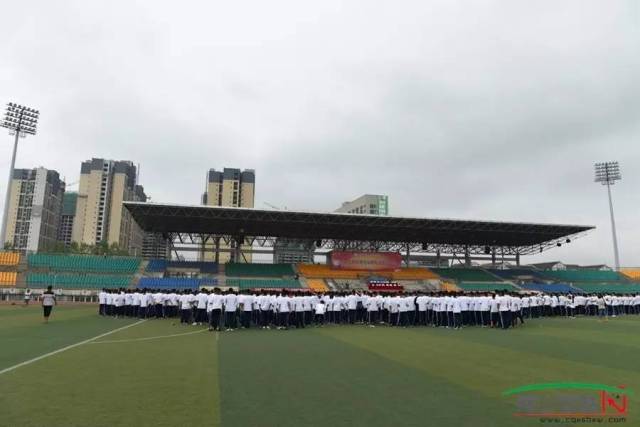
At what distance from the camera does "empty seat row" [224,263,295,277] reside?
48.7 m

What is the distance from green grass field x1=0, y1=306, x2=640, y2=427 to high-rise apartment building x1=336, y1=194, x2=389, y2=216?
120 metres

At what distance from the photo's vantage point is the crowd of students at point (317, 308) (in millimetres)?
17391

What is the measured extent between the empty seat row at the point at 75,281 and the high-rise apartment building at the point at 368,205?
93.3 meters

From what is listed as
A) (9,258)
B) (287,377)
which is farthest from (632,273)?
(9,258)

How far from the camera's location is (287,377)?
760 centimetres

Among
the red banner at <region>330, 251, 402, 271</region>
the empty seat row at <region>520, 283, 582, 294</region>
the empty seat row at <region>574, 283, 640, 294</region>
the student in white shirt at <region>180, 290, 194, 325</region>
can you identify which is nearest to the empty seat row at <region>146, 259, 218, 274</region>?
the red banner at <region>330, 251, 402, 271</region>

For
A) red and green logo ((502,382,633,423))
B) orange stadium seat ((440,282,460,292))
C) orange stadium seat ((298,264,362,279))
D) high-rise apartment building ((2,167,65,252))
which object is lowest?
red and green logo ((502,382,633,423))

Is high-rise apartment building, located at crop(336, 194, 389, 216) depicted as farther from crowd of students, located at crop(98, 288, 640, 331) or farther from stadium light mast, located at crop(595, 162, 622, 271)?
crowd of students, located at crop(98, 288, 640, 331)

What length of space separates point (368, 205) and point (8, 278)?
105 metres

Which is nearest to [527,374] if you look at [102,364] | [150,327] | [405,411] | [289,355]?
[405,411]

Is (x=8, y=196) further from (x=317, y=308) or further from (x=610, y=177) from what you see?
(x=610, y=177)

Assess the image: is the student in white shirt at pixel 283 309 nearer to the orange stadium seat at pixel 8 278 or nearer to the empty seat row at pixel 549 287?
the orange stadium seat at pixel 8 278

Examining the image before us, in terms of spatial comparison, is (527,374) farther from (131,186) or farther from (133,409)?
(131,186)

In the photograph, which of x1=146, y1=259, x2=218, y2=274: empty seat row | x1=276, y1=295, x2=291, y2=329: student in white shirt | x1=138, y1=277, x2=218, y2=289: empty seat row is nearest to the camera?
x1=276, y1=295, x2=291, y2=329: student in white shirt
